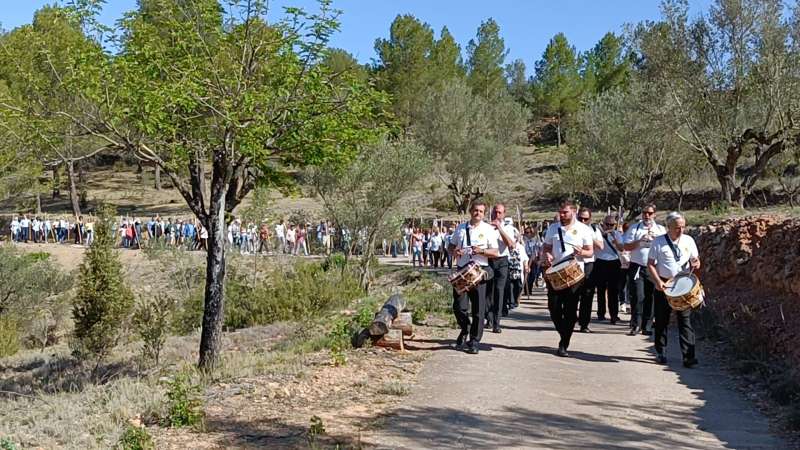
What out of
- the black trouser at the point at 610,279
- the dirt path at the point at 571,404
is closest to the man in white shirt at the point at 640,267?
the black trouser at the point at 610,279

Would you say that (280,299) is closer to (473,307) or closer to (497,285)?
(497,285)

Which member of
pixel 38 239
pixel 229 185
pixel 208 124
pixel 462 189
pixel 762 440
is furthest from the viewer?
pixel 462 189

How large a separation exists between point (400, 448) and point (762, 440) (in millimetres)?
3061

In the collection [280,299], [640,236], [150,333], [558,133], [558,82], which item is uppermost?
[558,82]

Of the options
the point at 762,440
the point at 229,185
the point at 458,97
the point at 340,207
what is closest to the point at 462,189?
the point at 458,97

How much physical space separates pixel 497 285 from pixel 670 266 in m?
2.48

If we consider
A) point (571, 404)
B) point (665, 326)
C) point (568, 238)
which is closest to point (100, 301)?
point (568, 238)

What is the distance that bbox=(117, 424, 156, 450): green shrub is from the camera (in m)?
6.11

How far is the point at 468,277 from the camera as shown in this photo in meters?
9.59

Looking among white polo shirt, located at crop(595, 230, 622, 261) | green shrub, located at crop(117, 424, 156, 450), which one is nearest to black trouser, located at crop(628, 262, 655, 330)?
white polo shirt, located at crop(595, 230, 622, 261)

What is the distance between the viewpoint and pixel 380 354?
989 cm

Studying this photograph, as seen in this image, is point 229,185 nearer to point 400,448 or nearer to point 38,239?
point 400,448

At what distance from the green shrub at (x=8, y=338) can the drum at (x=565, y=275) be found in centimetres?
1638

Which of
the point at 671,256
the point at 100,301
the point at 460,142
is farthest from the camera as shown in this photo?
the point at 460,142
